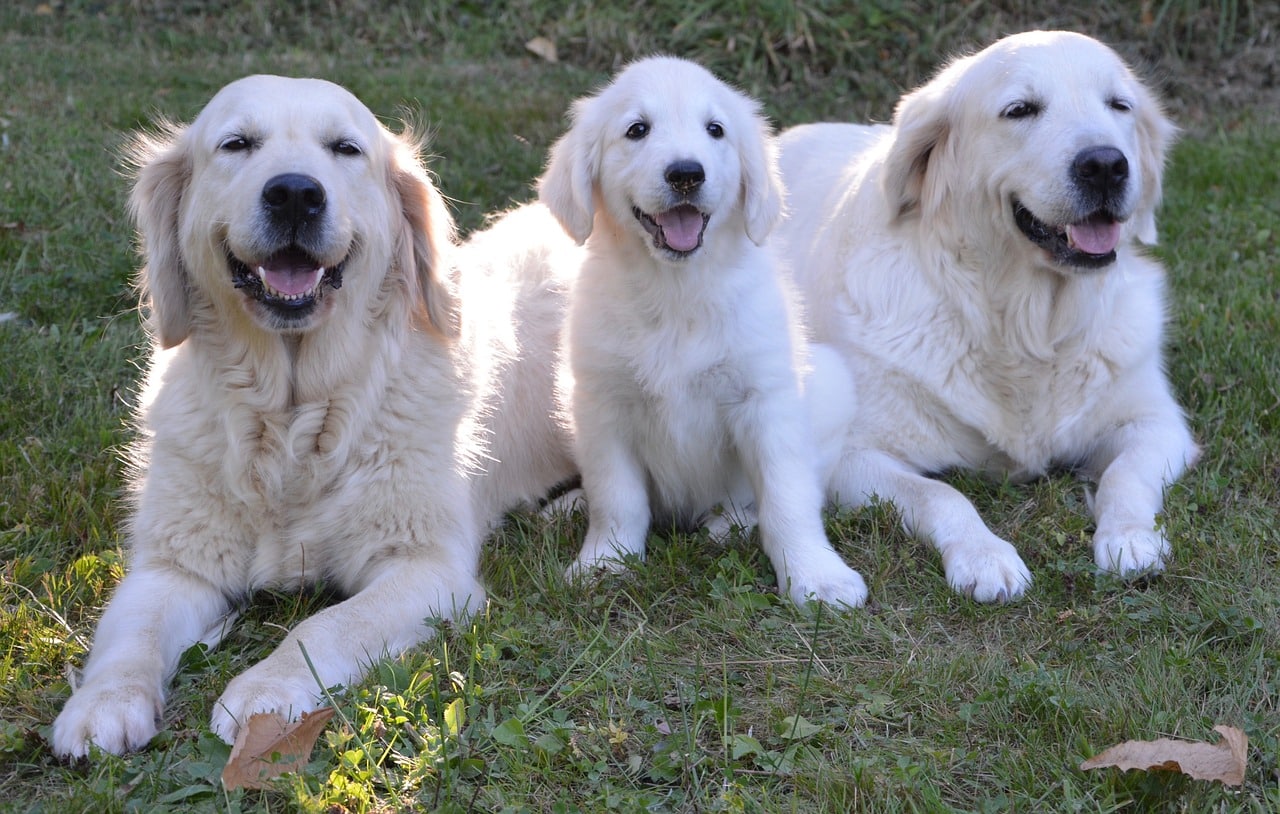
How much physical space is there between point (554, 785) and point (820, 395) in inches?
62.8

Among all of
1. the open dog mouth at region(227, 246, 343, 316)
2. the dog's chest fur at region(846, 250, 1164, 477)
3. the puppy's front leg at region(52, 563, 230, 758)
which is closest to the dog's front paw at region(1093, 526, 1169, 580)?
the dog's chest fur at region(846, 250, 1164, 477)

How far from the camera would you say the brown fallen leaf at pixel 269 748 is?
7.52ft

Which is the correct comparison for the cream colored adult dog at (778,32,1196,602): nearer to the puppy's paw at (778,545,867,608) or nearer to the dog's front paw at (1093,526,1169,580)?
the dog's front paw at (1093,526,1169,580)

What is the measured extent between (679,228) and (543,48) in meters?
5.50

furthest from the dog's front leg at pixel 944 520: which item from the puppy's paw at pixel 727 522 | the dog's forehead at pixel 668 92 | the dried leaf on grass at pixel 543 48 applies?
the dried leaf on grass at pixel 543 48

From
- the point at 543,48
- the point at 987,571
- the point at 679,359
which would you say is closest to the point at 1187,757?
the point at 987,571

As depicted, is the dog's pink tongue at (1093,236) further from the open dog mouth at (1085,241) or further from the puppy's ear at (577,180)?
the puppy's ear at (577,180)

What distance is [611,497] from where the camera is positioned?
3.35 m

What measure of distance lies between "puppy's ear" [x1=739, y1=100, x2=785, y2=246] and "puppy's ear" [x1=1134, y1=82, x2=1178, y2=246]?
1.13m

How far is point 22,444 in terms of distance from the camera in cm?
380

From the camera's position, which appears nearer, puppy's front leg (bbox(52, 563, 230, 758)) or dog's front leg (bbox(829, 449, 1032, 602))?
puppy's front leg (bbox(52, 563, 230, 758))

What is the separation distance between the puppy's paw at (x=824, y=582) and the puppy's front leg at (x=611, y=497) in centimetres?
41

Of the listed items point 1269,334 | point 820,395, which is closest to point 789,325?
point 820,395

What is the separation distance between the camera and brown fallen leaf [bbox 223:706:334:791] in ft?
7.52
